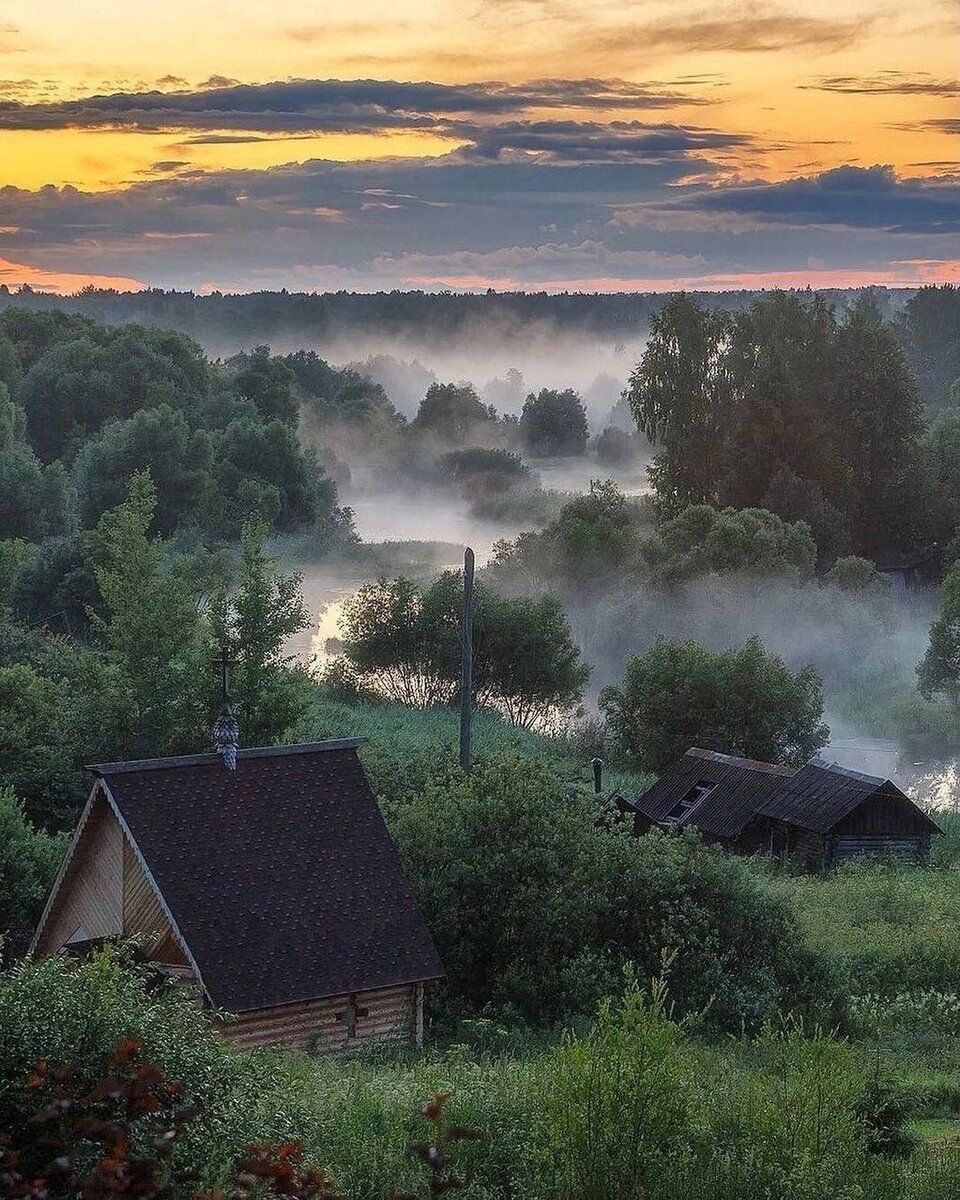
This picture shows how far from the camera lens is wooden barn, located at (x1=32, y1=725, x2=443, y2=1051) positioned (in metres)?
18.7

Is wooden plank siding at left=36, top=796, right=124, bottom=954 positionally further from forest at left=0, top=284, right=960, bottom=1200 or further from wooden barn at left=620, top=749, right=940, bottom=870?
wooden barn at left=620, top=749, right=940, bottom=870

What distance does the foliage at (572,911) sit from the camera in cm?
2136

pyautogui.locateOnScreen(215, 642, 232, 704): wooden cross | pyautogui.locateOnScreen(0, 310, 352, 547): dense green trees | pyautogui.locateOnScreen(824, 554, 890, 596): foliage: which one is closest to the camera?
pyautogui.locateOnScreen(215, 642, 232, 704): wooden cross

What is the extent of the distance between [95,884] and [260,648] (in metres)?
10.7

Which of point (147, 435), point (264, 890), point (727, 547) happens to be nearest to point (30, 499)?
point (147, 435)

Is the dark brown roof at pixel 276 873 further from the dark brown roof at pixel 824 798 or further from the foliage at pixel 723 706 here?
the foliage at pixel 723 706

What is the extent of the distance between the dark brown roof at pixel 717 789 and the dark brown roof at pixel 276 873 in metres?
18.4

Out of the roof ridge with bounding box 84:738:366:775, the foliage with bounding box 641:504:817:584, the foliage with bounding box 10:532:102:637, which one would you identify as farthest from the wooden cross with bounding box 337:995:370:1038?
the foliage with bounding box 641:504:817:584

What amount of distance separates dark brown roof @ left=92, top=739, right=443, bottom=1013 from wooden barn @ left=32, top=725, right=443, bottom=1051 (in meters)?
0.02

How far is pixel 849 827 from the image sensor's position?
36.8 meters

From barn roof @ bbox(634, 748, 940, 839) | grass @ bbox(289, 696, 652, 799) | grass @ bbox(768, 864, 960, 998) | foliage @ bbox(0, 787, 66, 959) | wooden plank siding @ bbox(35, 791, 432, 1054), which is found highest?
wooden plank siding @ bbox(35, 791, 432, 1054)

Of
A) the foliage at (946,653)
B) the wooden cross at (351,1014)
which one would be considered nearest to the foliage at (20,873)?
the wooden cross at (351,1014)

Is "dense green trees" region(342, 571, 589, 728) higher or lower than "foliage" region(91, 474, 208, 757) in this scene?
lower

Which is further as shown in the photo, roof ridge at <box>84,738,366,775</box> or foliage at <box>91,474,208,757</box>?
foliage at <box>91,474,208,757</box>
